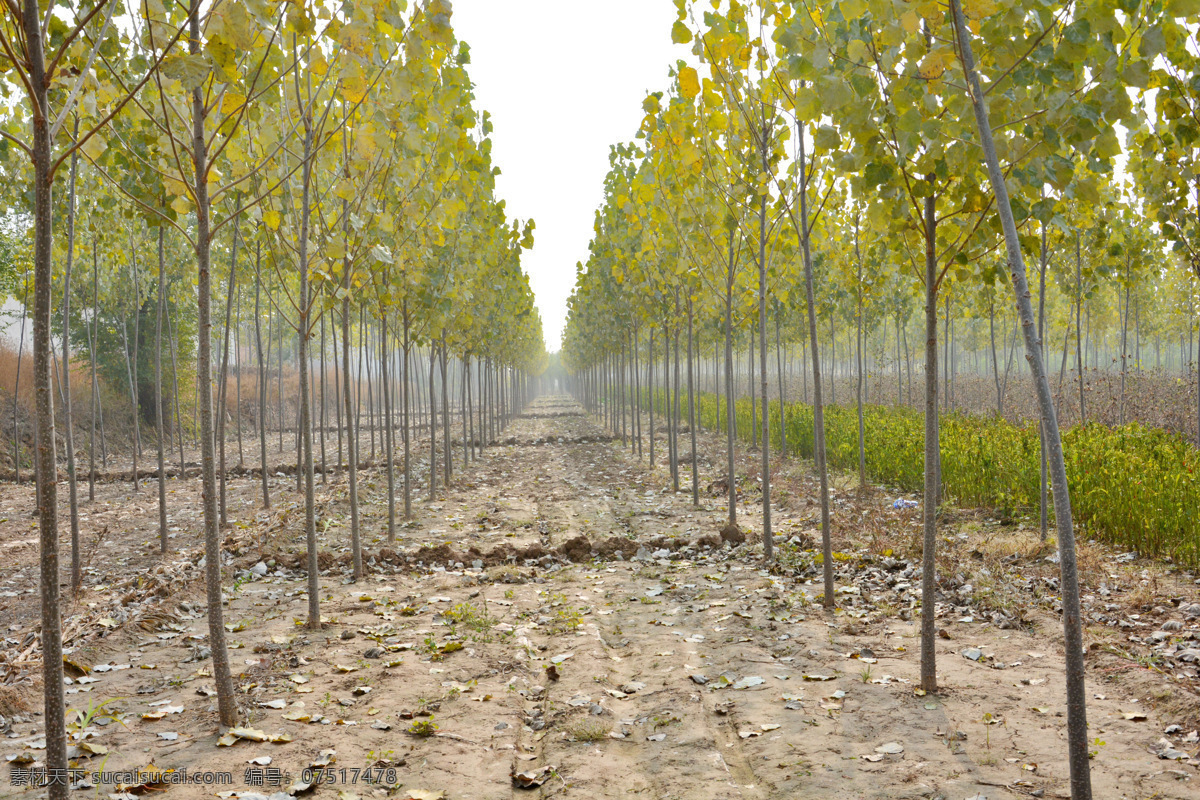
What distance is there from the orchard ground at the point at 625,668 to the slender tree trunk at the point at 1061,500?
0.56 meters

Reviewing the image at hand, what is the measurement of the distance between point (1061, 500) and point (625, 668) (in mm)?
2832

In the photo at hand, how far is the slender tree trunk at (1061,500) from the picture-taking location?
2.35 metres

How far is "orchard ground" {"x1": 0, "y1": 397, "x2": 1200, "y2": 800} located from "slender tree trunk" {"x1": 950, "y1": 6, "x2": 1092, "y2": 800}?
555mm

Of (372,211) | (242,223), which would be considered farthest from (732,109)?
(242,223)

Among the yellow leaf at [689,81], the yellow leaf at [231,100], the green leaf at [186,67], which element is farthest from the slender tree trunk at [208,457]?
the yellow leaf at [689,81]

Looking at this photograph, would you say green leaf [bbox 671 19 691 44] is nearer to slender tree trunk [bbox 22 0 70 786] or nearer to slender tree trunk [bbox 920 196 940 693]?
slender tree trunk [bbox 920 196 940 693]

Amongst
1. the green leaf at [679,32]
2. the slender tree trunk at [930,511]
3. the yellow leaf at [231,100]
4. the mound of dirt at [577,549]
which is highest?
the green leaf at [679,32]

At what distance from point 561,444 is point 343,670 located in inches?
628

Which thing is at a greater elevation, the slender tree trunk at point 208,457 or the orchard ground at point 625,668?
the slender tree trunk at point 208,457

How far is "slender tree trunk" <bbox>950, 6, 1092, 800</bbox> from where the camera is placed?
2.35m

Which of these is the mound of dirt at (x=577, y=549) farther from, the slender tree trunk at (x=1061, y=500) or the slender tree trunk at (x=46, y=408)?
the slender tree trunk at (x=46, y=408)

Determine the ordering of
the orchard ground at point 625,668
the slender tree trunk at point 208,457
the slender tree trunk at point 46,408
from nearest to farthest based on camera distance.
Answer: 1. the slender tree trunk at point 46,408
2. the orchard ground at point 625,668
3. the slender tree trunk at point 208,457

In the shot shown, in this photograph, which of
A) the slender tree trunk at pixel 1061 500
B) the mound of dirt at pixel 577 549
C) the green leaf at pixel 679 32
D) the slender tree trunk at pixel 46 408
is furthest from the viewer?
the mound of dirt at pixel 577 549

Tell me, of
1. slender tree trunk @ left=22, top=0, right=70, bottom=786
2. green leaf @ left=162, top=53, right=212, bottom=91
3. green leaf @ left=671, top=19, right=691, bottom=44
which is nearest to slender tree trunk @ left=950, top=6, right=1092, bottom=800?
green leaf @ left=162, top=53, right=212, bottom=91
